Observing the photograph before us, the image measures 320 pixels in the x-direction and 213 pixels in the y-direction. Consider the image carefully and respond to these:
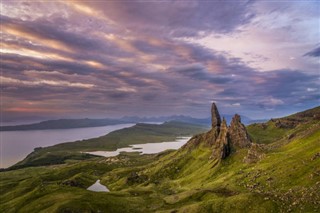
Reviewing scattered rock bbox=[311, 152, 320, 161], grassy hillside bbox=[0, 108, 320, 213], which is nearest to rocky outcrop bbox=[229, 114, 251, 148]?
grassy hillside bbox=[0, 108, 320, 213]

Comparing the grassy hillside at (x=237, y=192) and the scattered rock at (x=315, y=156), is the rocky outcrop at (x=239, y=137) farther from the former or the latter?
the scattered rock at (x=315, y=156)

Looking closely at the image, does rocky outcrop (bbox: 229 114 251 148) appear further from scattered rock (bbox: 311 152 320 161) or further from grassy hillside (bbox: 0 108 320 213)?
scattered rock (bbox: 311 152 320 161)

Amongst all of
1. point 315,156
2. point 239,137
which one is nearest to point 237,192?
point 315,156

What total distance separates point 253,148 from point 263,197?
2603 inches

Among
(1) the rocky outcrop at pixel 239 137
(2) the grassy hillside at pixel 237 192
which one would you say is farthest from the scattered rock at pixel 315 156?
(1) the rocky outcrop at pixel 239 137

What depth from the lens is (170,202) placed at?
4820 inches

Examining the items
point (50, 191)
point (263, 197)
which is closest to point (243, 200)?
point (263, 197)

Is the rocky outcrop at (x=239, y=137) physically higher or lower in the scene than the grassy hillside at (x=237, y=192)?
higher

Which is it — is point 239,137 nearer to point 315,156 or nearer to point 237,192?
point 315,156

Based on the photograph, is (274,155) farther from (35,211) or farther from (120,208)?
(35,211)

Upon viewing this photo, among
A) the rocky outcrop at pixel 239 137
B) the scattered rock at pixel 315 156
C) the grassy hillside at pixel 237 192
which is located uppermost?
the rocky outcrop at pixel 239 137

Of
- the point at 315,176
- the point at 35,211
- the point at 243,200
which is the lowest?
the point at 35,211

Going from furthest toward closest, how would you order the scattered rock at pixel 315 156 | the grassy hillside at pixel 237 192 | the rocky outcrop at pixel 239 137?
the rocky outcrop at pixel 239 137 → the scattered rock at pixel 315 156 → the grassy hillside at pixel 237 192

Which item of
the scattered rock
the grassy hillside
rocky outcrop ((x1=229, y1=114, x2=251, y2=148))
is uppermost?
rocky outcrop ((x1=229, y1=114, x2=251, y2=148))
